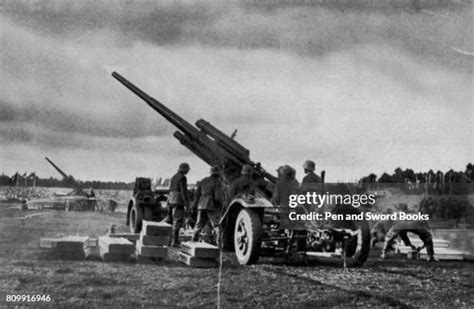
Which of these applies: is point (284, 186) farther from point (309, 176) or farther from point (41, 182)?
point (41, 182)

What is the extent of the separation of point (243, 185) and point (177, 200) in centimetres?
89

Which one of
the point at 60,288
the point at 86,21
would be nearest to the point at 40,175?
the point at 60,288

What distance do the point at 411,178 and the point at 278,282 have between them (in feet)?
5.70

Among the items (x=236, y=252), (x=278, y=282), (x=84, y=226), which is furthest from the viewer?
(x=84, y=226)

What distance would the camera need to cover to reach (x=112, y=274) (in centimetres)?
571

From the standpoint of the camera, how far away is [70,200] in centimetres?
637

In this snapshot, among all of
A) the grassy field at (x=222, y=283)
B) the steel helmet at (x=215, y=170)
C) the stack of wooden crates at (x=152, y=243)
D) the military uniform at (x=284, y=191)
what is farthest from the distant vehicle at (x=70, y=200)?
the military uniform at (x=284, y=191)

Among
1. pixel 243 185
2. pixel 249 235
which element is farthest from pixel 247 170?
pixel 249 235

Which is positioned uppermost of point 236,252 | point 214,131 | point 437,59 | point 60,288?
point 437,59

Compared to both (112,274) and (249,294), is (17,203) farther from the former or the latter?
(249,294)

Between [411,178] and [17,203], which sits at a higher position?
[411,178]

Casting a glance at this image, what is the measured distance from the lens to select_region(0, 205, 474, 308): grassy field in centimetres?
550

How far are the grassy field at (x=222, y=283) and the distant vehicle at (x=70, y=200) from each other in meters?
0.29

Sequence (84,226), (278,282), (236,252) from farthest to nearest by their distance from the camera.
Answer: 1. (84,226)
2. (236,252)
3. (278,282)
